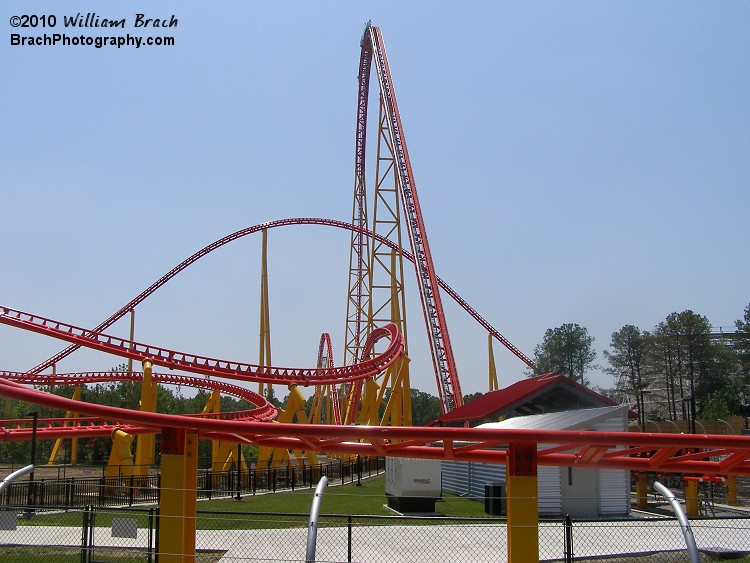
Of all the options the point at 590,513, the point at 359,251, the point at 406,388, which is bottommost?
the point at 590,513

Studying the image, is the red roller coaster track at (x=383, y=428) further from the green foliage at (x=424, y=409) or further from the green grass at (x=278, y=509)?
the green foliage at (x=424, y=409)

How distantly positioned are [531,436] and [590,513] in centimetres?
1114

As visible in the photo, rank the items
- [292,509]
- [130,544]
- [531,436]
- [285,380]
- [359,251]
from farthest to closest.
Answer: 1. [359,251]
2. [285,380]
3. [292,509]
4. [130,544]
5. [531,436]

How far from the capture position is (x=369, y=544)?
1115cm

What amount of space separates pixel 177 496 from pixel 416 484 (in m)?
9.78

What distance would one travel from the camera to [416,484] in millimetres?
15727

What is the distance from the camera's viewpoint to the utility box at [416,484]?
1558cm

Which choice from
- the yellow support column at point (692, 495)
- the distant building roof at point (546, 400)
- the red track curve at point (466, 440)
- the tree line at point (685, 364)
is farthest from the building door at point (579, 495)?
the tree line at point (685, 364)

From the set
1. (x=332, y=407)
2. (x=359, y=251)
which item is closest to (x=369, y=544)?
(x=359, y=251)

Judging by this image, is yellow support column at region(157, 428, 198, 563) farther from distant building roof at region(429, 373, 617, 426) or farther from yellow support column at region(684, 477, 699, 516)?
distant building roof at region(429, 373, 617, 426)

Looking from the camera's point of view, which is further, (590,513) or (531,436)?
(590,513)

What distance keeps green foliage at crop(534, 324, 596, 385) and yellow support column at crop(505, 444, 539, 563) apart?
212 feet

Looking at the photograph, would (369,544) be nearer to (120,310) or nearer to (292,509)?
(292,509)

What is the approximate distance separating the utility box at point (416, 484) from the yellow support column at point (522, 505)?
9.20 metres
